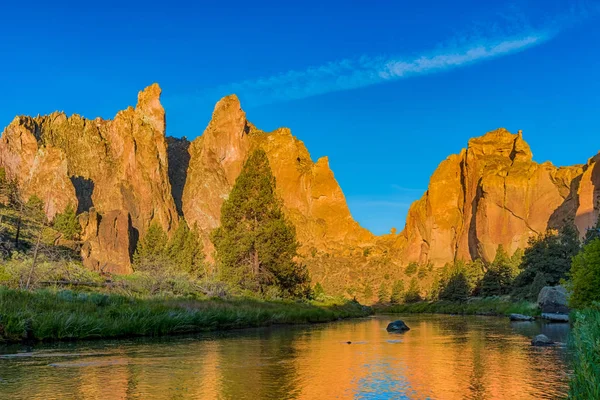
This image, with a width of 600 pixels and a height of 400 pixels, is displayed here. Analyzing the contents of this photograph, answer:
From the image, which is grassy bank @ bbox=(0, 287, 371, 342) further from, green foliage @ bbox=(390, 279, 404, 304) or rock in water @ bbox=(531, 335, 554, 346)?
green foliage @ bbox=(390, 279, 404, 304)

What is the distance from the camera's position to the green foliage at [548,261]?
251 ft

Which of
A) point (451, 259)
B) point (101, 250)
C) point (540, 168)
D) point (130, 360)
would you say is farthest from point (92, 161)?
point (130, 360)

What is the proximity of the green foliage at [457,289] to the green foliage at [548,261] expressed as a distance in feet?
94.0

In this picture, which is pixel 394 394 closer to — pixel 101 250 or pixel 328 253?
pixel 101 250

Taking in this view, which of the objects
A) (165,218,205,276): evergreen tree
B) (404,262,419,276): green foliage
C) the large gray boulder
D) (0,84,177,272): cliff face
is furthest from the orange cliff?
the large gray boulder

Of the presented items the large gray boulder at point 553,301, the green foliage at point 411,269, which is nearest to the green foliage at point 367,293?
the green foliage at point 411,269

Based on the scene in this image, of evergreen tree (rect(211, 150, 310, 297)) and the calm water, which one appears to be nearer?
the calm water

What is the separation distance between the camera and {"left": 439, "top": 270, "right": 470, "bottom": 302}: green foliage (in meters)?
114

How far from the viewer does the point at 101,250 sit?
12938 cm

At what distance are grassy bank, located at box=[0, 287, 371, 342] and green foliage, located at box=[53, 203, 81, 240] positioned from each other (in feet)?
299

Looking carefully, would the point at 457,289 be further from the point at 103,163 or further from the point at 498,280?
the point at 103,163

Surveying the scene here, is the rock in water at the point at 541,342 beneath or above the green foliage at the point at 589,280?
beneath

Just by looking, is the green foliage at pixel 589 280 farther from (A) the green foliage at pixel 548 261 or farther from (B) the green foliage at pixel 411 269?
(B) the green foliage at pixel 411 269

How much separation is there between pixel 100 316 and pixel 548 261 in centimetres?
6866
